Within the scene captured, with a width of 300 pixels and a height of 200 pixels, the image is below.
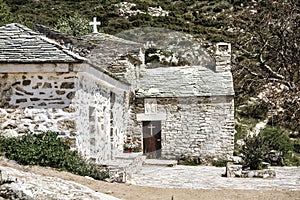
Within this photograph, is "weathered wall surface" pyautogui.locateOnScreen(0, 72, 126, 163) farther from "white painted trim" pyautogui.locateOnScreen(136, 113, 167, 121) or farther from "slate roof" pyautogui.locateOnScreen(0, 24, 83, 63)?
"white painted trim" pyautogui.locateOnScreen(136, 113, 167, 121)

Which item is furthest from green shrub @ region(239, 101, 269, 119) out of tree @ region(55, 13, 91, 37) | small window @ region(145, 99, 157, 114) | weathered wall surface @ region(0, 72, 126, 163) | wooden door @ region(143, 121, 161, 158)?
weathered wall surface @ region(0, 72, 126, 163)

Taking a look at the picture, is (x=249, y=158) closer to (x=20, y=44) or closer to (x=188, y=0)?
(x=20, y=44)

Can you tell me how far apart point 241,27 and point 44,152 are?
1218 centimetres

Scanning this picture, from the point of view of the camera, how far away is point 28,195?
5926mm

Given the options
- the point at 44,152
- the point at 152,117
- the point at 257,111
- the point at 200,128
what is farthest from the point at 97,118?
the point at 257,111

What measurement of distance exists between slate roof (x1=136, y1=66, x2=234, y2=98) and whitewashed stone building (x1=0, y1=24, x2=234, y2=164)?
4 cm

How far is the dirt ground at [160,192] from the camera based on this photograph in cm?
838

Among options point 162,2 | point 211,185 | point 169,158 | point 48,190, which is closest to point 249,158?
point 211,185

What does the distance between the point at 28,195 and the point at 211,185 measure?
613 centimetres

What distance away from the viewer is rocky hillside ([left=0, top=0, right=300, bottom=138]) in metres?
17.4

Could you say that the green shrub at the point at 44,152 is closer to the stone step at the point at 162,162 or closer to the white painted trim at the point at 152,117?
the stone step at the point at 162,162

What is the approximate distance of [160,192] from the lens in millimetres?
9070

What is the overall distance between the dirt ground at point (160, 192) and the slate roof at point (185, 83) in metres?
7.43

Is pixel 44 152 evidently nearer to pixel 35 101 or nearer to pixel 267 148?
pixel 35 101
